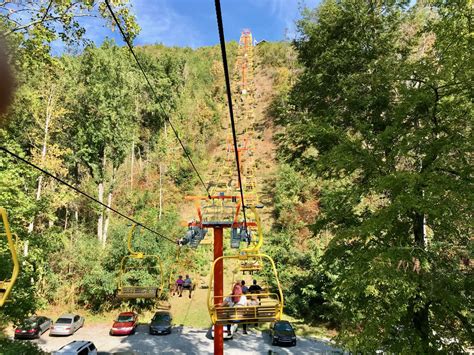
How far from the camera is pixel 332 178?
14516 millimetres

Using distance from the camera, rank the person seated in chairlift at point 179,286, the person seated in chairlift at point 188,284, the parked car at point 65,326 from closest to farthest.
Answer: the parked car at point 65,326 → the person seated in chairlift at point 188,284 → the person seated in chairlift at point 179,286

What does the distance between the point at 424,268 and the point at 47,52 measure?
38.8 ft

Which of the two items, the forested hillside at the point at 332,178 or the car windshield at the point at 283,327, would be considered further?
the car windshield at the point at 283,327

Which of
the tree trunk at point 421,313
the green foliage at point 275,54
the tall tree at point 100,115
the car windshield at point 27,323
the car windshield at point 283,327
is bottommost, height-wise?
the car windshield at point 283,327

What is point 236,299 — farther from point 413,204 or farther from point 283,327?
point 283,327

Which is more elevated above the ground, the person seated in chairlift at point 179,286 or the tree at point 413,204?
the tree at point 413,204

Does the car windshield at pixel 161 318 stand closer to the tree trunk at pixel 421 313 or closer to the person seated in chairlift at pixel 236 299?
the person seated in chairlift at pixel 236 299

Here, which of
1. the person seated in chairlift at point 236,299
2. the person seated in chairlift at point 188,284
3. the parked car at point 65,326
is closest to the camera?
the person seated in chairlift at point 236,299

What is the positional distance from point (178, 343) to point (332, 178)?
13.3 meters

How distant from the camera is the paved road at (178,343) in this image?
19516 mm

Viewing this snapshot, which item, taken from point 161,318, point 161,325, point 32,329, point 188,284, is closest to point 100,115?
point 188,284

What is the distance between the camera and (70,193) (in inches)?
940

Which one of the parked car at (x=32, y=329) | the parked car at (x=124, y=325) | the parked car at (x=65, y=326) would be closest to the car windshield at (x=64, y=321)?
the parked car at (x=65, y=326)

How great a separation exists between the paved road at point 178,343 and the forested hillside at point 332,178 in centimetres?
287
